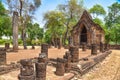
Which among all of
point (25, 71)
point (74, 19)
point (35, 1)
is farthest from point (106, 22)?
point (25, 71)

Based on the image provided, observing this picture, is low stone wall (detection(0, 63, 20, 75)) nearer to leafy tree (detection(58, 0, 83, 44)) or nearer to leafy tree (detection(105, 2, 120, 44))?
leafy tree (detection(58, 0, 83, 44))

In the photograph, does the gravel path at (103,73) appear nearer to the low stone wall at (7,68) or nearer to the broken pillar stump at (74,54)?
the broken pillar stump at (74,54)

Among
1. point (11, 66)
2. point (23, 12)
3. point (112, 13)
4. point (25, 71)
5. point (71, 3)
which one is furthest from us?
point (112, 13)

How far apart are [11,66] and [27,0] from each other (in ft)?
76.2

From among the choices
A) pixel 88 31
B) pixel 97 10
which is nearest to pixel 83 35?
pixel 88 31

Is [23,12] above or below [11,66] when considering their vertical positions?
above

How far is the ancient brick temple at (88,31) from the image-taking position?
37.3 metres

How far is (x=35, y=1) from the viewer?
33594 mm

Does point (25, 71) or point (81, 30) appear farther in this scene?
point (81, 30)

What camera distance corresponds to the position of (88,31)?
37688 millimetres

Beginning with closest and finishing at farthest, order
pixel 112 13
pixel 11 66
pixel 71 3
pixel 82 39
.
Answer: pixel 11 66 → pixel 82 39 → pixel 71 3 → pixel 112 13

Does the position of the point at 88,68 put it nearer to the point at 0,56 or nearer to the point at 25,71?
the point at 0,56

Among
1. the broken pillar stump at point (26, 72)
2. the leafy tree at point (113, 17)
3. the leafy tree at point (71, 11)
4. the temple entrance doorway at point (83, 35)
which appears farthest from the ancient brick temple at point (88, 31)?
the broken pillar stump at point (26, 72)

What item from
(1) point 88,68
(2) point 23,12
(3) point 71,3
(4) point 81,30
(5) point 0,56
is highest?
(3) point 71,3
